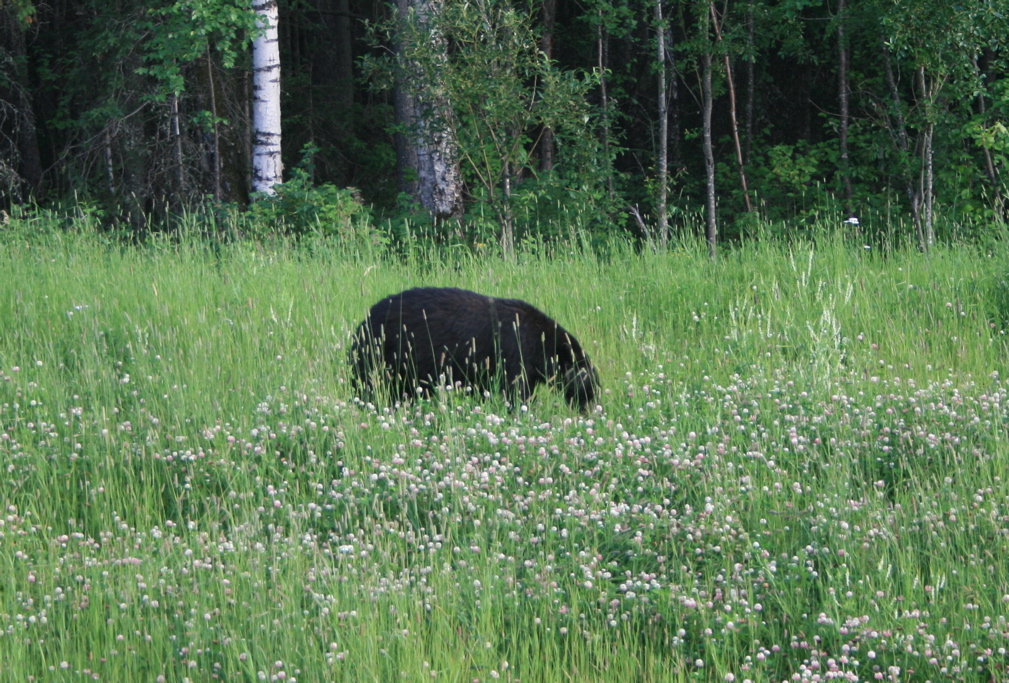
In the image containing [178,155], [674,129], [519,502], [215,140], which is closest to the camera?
[519,502]

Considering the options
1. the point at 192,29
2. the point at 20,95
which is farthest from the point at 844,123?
the point at 20,95

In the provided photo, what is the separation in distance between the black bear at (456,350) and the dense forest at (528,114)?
4869 mm

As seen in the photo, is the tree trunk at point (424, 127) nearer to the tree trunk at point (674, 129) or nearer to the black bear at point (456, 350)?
the black bear at point (456, 350)

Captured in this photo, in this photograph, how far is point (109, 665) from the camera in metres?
3.14

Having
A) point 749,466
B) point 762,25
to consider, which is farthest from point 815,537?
point 762,25

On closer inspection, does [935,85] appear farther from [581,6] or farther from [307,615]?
[307,615]

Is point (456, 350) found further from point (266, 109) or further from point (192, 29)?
point (192, 29)

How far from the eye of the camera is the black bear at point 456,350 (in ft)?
18.0

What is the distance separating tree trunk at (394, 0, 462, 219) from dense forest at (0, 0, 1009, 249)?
0.03 metres

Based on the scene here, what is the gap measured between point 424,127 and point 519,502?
8.64 m

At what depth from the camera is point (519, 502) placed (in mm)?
4094

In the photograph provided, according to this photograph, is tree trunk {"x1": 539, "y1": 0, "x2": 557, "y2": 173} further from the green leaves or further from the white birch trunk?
the green leaves

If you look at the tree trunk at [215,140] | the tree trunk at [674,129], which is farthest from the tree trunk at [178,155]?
the tree trunk at [674,129]

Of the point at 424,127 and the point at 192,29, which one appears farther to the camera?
the point at 192,29
